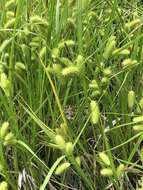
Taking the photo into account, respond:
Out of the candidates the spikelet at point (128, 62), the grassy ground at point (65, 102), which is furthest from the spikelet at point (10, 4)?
the spikelet at point (128, 62)

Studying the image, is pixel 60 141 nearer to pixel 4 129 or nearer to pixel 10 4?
pixel 4 129

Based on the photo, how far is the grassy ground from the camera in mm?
1281

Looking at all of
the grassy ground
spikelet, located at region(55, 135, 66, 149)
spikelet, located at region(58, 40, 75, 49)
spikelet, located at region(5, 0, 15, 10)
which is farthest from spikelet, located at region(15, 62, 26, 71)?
spikelet, located at region(55, 135, 66, 149)

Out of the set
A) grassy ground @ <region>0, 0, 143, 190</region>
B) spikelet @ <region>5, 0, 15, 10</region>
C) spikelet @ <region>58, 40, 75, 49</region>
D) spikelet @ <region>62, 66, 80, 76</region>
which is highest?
spikelet @ <region>5, 0, 15, 10</region>

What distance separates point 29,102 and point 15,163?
20 centimetres

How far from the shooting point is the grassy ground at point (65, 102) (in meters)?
1.28

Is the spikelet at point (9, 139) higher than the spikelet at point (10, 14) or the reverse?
the reverse

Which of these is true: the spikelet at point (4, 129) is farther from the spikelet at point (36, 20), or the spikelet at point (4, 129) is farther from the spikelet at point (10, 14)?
the spikelet at point (10, 14)

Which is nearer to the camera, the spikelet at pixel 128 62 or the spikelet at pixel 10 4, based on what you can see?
the spikelet at pixel 128 62

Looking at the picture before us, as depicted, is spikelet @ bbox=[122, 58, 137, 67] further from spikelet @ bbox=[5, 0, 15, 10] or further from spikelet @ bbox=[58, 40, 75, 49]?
spikelet @ bbox=[5, 0, 15, 10]

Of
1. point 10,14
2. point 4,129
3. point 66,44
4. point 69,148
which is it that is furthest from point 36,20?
point 69,148

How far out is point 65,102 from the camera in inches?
54.7

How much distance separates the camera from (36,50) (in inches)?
58.0

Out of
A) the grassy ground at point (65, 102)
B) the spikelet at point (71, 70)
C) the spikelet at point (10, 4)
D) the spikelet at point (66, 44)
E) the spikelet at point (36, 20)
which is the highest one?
the spikelet at point (10, 4)
